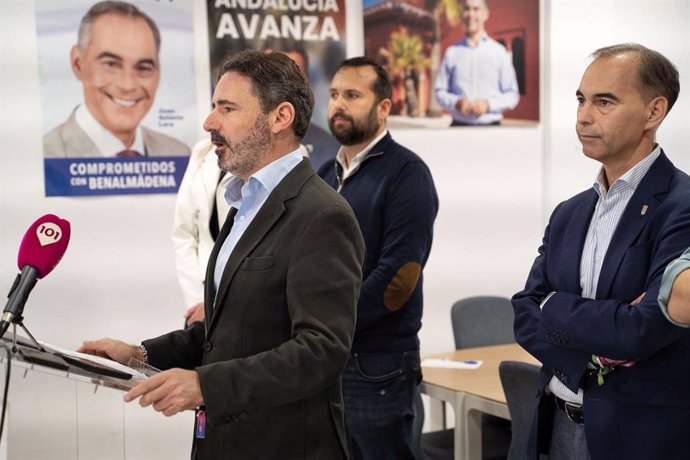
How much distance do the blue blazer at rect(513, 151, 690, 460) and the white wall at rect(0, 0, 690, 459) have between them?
1086 millimetres

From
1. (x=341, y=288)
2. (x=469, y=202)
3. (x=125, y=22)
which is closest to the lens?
(x=341, y=288)

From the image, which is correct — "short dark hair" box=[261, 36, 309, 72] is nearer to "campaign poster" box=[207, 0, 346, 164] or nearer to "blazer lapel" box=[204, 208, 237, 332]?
"campaign poster" box=[207, 0, 346, 164]

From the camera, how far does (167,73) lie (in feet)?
15.9

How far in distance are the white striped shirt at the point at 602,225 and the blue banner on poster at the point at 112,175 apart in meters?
3.05

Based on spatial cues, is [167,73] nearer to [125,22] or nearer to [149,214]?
[125,22]

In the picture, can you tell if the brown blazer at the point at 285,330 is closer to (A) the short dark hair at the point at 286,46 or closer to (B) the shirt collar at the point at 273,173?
(B) the shirt collar at the point at 273,173

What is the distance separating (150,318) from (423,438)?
1.69 metres

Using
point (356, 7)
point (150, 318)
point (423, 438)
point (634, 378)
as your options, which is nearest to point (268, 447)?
point (634, 378)

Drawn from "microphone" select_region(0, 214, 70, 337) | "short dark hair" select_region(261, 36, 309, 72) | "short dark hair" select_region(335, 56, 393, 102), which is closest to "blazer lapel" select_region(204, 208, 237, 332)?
"microphone" select_region(0, 214, 70, 337)

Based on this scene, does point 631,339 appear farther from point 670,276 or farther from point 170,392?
point 170,392

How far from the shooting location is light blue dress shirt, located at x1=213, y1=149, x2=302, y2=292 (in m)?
2.04

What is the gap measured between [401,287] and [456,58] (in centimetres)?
275

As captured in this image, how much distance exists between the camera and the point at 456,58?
18.2 feet

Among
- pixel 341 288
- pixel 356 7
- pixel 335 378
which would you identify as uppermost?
pixel 356 7
